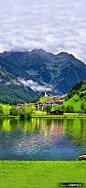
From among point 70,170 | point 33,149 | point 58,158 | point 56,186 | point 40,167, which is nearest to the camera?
point 56,186

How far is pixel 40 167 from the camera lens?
31891mm

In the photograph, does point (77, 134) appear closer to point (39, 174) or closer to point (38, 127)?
point (38, 127)

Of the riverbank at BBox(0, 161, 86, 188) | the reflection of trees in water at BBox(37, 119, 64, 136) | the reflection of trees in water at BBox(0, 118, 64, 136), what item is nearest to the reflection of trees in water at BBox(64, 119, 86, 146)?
the reflection of trees in water at BBox(37, 119, 64, 136)

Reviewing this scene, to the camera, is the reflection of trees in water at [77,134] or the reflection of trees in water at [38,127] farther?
the reflection of trees in water at [38,127]

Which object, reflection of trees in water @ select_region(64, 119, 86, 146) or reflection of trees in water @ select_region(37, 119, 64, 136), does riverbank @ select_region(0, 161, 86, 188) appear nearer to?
reflection of trees in water @ select_region(64, 119, 86, 146)

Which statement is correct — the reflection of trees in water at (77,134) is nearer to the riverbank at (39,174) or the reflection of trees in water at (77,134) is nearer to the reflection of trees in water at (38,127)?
the reflection of trees in water at (38,127)

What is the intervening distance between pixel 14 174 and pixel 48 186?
6.74m

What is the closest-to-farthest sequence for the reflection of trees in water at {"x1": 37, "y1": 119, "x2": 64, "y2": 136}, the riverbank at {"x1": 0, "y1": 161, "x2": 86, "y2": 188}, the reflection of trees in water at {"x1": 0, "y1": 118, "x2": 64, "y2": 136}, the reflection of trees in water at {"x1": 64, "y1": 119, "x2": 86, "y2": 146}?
the riverbank at {"x1": 0, "y1": 161, "x2": 86, "y2": 188}, the reflection of trees in water at {"x1": 64, "y1": 119, "x2": 86, "y2": 146}, the reflection of trees in water at {"x1": 37, "y1": 119, "x2": 64, "y2": 136}, the reflection of trees in water at {"x1": 0, "y1": 118, "x2": 64, "y2": 136}

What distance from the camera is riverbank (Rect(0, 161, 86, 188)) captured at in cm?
2402

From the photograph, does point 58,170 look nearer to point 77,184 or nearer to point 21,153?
point 77,184

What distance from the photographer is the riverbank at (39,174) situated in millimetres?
24022

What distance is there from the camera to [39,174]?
2775 centimetres

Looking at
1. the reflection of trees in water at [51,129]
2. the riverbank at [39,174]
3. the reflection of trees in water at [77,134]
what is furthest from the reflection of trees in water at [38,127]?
the riverbank at [39,174]

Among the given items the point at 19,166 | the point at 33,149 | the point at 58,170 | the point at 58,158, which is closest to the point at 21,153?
the point at 33,149
